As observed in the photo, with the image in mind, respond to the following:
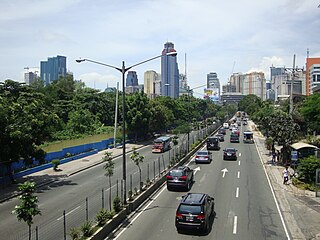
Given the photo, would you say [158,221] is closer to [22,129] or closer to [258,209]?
[258,209]

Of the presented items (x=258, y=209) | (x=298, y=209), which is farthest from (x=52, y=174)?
(x=298, y=209)

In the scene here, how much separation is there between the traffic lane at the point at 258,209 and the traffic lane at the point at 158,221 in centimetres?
249

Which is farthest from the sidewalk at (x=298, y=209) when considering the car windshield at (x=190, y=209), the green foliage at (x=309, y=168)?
the car windshield at (x=190, y=209)

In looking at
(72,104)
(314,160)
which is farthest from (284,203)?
(72,104)

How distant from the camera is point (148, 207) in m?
20.8

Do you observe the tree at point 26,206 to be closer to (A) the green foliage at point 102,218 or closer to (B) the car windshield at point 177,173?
(A) the green foliage at point 102,218

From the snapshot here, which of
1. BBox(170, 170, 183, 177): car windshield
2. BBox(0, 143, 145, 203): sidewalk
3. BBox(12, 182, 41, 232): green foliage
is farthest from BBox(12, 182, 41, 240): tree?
BBox(170, 170, 183, 177): car windshield

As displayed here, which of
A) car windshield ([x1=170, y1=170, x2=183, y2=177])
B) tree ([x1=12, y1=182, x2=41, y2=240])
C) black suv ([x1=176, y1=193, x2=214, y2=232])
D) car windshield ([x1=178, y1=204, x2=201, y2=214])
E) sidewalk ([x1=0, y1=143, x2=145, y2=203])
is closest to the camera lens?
tree ([x1=12, y1=182, x2=41, y2=240])

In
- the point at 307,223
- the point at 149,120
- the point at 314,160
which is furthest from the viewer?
the point at 149,120

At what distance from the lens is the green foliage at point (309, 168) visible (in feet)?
90.0

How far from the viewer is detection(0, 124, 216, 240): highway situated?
635 inches

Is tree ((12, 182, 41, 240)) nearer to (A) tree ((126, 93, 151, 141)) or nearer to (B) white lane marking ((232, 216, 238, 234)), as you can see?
(B) white lane marking ((232, 216, 238, 234))

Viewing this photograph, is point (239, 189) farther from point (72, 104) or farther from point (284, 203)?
point (72, 104)

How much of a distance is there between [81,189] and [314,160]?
17445 mm
